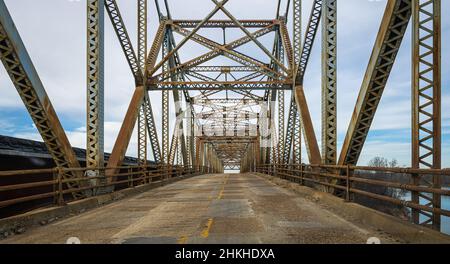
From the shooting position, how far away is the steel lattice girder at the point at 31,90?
7.96 meters

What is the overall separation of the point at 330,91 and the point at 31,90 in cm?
981

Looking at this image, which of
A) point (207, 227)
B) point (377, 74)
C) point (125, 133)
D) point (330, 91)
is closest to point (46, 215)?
point (207, 227)

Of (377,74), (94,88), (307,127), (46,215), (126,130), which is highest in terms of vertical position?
(94,88)

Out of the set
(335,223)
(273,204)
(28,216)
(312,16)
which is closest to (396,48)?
(335,223)

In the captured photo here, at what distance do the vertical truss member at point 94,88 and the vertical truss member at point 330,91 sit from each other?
821 cm

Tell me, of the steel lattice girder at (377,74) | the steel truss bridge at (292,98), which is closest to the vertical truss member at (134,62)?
the steel truss bridge at (292,98)

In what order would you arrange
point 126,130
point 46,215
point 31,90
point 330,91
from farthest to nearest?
point 126,130, point 330,91, point 31,90, point 46,215

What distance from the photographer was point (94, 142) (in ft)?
39.1

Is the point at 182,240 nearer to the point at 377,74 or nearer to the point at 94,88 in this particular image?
the point at 377,74

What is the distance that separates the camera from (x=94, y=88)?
11.8 meters

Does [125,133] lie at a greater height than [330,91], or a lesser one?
lesser

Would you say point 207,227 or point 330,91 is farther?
point 330,91

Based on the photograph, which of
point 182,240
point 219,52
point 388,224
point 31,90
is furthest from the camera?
point 219,52
